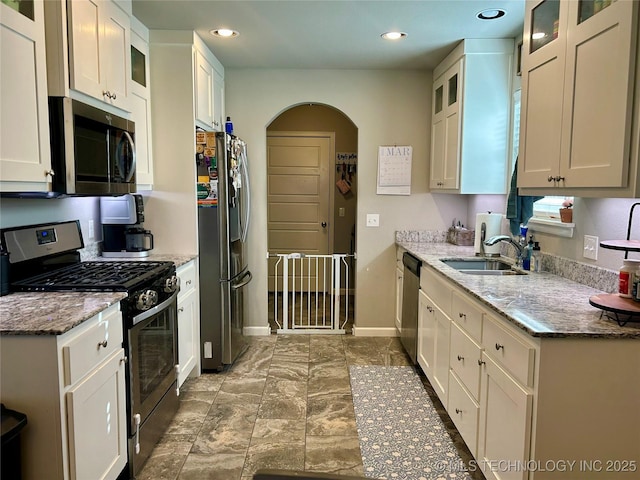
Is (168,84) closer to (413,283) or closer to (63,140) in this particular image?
(63,140)

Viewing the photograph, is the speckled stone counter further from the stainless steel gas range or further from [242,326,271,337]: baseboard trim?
[242,326,271,337]: baseboard trim

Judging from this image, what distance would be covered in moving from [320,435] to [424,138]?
9.24 feet

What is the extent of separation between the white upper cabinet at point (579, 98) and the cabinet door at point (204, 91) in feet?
7.11

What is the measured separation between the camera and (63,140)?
6.68 ft

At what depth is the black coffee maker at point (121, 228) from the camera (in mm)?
3086

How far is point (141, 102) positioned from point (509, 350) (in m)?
2.66

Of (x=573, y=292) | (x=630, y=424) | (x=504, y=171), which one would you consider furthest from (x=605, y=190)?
(x=504, y=171)

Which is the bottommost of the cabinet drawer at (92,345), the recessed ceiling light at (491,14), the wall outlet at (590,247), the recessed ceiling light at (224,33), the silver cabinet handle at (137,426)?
the silver cabinet handle at (137,426)

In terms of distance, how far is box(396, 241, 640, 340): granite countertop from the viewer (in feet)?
5.30

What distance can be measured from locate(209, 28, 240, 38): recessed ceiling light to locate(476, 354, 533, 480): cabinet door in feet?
8.71

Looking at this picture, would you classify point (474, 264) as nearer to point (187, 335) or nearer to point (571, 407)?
point (571, 407)

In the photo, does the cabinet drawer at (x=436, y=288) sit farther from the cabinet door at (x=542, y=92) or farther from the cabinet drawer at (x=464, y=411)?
the cabinet door at (x=542, y=92)

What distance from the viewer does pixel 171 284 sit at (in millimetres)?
2633

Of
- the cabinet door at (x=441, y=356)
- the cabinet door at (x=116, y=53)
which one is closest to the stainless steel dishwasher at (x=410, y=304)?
the cabinet door at (x=441, y=356)
